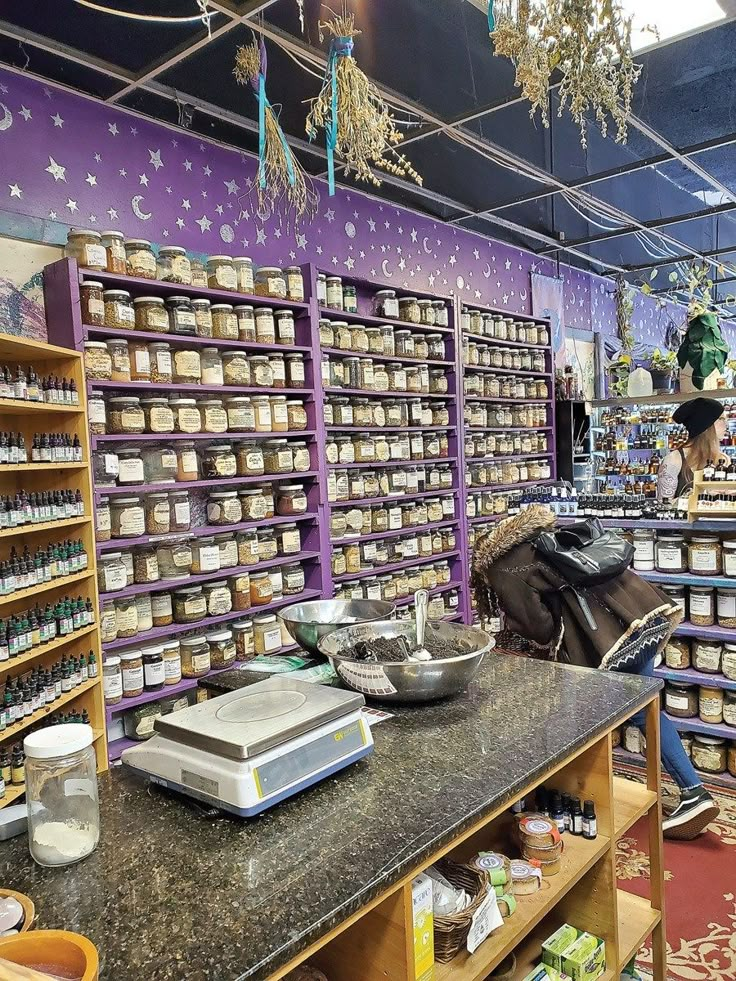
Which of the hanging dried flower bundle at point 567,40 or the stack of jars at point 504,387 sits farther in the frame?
the stack of jars at point 504,387

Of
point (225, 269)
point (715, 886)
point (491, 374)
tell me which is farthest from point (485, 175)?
point (715, 886)

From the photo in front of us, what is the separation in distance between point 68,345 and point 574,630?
234cm

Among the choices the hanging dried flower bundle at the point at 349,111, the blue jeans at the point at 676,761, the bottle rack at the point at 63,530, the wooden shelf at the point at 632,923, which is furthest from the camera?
the blue jeans at the point at 676,761

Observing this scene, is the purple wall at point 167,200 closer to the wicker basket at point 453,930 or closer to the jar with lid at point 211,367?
the jar with lid at point 211,367

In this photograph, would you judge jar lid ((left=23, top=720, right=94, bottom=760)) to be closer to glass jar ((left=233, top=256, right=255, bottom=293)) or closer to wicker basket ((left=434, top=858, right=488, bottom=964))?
wicker basket ((left=434, top=858, right=488, bottom=964))

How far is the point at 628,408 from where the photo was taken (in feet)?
20.7

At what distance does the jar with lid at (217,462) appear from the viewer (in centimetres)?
353

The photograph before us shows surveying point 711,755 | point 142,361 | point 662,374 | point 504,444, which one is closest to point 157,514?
point 142,361

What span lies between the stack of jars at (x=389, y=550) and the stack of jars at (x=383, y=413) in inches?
29.8

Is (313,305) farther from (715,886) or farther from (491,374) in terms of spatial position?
(715,886)

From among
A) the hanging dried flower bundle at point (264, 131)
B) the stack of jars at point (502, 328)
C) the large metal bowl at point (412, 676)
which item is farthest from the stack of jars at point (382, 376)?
the large metal bowl at point (412, 676)

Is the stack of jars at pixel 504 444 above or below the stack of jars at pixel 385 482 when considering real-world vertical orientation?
above

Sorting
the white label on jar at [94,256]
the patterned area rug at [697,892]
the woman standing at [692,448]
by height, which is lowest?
the patterned area rug at [697,892]

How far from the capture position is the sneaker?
2803mm
